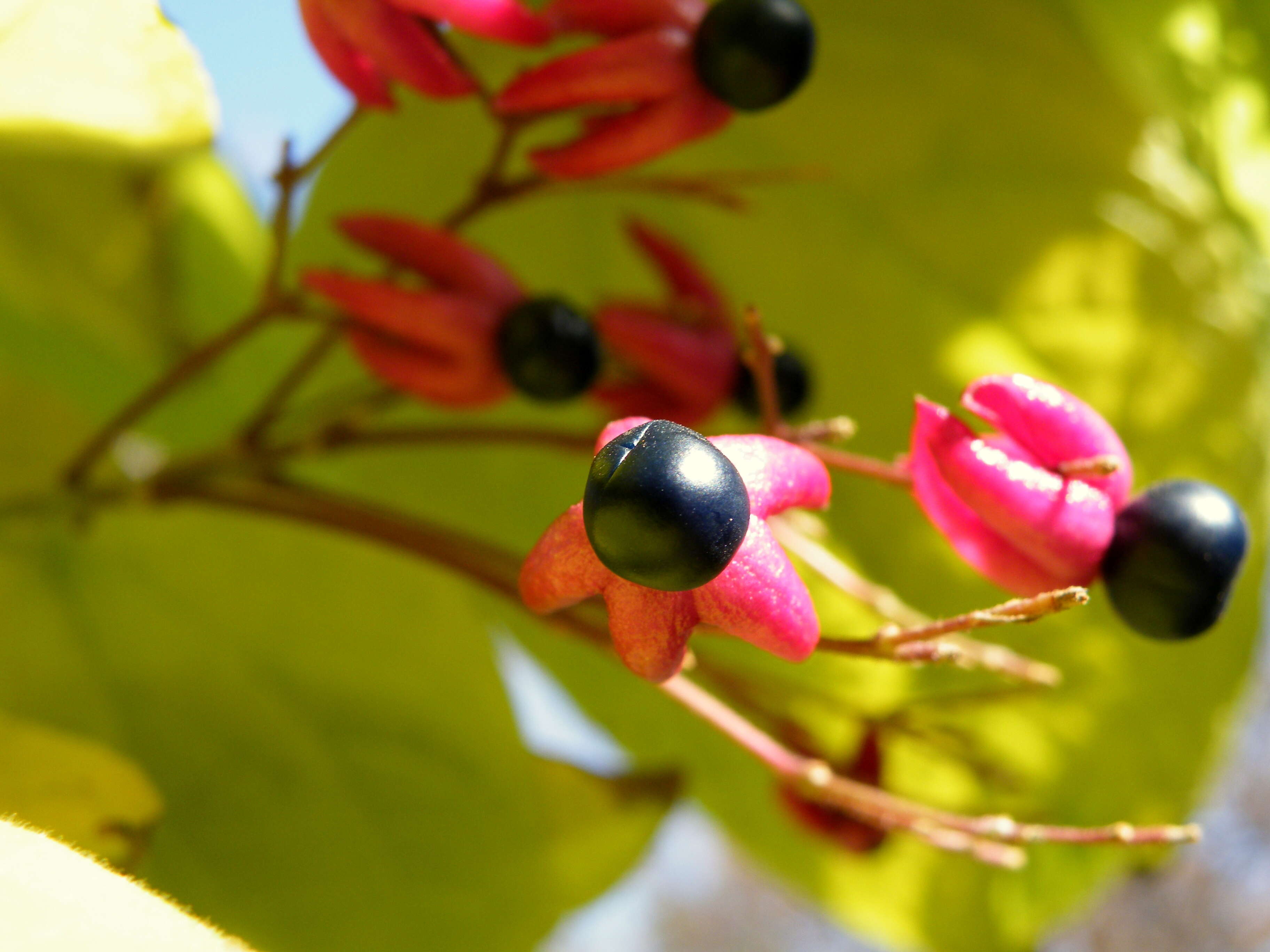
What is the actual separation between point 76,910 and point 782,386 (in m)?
0.22

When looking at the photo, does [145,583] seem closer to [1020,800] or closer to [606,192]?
[606,192]

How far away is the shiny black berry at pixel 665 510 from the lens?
0.60 ft

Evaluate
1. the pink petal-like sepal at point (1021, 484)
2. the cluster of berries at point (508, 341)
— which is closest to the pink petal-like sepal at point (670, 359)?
the cluster of berries at point (508, 341)

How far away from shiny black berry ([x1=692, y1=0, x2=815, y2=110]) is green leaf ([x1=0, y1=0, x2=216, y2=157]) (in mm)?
111

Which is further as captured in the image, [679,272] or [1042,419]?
[679,272]

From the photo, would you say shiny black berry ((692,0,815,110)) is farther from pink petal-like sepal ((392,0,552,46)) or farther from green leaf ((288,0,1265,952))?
green leaf ((288,0,1265,952))

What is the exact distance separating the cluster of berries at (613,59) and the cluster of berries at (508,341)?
41mm

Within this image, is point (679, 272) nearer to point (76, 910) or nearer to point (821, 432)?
point (821, 432)

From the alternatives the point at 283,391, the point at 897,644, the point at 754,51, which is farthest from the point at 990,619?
the point at 283,391

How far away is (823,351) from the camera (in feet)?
1.62

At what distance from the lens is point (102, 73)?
26cm

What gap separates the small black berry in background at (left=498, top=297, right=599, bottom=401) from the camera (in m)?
0.31

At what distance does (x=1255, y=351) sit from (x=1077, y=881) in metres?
0.22

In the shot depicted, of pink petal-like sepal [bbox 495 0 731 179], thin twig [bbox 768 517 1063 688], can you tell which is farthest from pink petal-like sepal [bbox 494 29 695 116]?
thin twig [bbox 768 517 1063 688]
